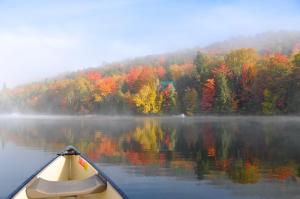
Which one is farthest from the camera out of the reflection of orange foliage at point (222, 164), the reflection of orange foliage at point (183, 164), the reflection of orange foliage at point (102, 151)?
the reflection of orange foliage at point (102, 151)

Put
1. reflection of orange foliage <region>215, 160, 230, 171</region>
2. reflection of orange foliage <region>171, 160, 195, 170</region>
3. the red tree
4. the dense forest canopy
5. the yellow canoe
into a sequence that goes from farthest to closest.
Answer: the red tree < the dense forest canopy < reflection of orange foliage <region>171, 160, 195, 170</region> < reflection of orange foliage <region>215, 160, 230, 171</region> < the yellow canoe

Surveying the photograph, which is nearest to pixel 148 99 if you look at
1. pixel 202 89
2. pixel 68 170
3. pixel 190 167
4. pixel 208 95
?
pixel 202 89

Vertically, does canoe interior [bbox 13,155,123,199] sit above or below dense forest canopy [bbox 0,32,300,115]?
below

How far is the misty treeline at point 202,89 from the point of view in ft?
311

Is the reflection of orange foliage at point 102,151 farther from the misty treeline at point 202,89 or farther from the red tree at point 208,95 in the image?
the red tree at point 208,95

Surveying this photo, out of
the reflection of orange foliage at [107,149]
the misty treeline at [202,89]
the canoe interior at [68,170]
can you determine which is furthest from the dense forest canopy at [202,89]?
the canoe interior at [68,170]

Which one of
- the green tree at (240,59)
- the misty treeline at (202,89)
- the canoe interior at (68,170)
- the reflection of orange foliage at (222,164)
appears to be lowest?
the reflection of orange foliage at (222,164)

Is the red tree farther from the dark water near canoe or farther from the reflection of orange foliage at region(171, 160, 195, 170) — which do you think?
the reflection of orange foliage at region(171, 160, 195, 170)

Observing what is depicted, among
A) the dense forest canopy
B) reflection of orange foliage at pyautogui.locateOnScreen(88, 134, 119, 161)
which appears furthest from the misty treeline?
reflection of orange foliage at pyautogui.locateOnScreen(88, 134, 119, 161)

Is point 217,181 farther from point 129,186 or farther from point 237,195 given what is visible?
point 129,186

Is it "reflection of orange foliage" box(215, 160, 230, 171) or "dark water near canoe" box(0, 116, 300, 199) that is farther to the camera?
"reflection of orange foliage" box(215, 160, 230, 171)

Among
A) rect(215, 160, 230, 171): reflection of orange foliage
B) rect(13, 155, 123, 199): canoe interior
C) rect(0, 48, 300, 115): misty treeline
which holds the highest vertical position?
rect(0, 48, 300, 115): misty treeline

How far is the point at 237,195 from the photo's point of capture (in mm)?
14492

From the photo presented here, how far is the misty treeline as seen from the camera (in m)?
94.9
